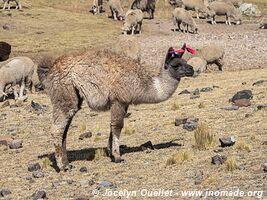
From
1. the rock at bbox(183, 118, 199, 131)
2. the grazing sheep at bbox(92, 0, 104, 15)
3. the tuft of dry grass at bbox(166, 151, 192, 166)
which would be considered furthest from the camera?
the grazing sheep at bbox(92, 0, 104, 15)

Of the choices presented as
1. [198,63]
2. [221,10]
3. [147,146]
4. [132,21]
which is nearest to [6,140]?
[147,146]

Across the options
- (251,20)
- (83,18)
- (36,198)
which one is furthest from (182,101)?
(251,20)

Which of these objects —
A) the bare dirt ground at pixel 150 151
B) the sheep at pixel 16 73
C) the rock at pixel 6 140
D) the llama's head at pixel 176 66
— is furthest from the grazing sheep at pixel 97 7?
the llama's head at pixel 176 66

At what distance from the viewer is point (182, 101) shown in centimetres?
1883

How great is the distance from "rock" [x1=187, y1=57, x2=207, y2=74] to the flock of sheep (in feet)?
51.8

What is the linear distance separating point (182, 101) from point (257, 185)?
32.2ft

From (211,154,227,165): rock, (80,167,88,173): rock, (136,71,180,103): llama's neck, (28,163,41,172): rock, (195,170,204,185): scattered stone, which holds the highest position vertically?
(136,71,180,103): llama's neck

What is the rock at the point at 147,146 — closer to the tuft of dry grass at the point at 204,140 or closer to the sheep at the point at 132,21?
the tuft of dry grass at the point at 204,140

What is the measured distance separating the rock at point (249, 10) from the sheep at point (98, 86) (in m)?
46.7

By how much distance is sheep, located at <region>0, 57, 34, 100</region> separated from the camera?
24.4 meters

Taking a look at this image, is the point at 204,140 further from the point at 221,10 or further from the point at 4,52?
the point at 221,10

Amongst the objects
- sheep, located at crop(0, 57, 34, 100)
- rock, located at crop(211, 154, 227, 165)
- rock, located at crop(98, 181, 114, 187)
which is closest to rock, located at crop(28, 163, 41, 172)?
rock, located at crop(98, 181, 114, 187)

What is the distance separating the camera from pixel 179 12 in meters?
46.1

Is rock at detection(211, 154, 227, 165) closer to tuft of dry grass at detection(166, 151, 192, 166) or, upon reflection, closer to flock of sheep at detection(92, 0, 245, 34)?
tuft of dry grass at detection(166, 151, 192, 166)
